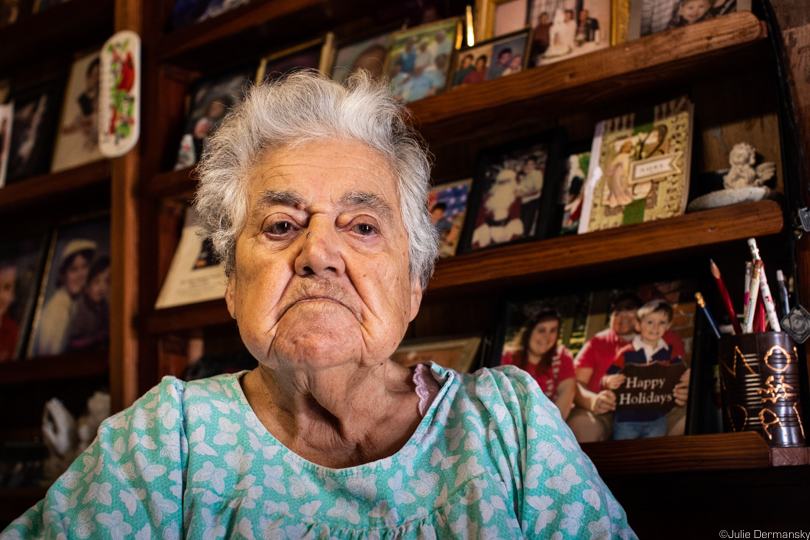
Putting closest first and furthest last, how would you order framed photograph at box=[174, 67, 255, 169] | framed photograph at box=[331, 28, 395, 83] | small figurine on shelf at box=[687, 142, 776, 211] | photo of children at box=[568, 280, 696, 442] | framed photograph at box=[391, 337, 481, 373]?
small figurine on shelf at box=[687, 142, 776, 211], photo of children at box=[568, 280, 696, 442], framed photograph at box=[391, 337, 481, 373], framed photograph at box=[331, 28, 395, 83], framed photograph at box=[174, 67, 255, 169]

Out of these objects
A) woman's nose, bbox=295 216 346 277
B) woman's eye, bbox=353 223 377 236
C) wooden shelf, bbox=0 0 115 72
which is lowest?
woman's nose, bbox=295 216 346 277

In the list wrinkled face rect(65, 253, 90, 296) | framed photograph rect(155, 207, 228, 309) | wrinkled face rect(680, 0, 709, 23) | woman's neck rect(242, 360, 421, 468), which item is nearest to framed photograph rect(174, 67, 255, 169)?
framed photograph rect(155, 207, 228, 309)

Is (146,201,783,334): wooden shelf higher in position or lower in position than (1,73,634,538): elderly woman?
higher

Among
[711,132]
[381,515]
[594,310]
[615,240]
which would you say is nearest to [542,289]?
[594,310]

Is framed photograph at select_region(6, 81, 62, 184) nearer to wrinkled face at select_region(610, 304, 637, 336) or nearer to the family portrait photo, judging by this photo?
the family portrait photo

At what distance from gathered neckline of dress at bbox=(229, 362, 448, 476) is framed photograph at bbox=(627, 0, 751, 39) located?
798mm

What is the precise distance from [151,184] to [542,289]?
44.3 inches

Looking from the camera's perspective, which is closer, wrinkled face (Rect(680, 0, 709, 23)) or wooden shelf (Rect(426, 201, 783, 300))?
wooden shelf (Rect(426, 201, 783, 300))

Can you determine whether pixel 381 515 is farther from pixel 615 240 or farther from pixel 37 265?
pixel 37 265

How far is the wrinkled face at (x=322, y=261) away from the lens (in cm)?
117

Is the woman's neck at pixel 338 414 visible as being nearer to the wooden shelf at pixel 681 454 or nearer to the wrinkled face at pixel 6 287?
the wooden shelf at pixel 681 454

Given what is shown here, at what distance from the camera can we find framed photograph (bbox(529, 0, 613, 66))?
1604 mm

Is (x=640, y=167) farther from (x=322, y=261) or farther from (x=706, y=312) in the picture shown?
(x=322, y=261)

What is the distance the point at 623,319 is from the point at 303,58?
111 cm
